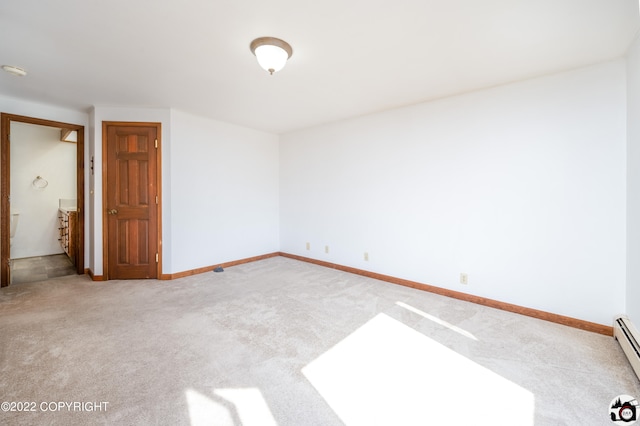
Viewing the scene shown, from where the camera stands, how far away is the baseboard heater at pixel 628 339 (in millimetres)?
1960

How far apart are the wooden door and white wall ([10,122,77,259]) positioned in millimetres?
3015

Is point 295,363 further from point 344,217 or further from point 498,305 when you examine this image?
point 344,217

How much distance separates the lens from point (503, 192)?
3.03 m

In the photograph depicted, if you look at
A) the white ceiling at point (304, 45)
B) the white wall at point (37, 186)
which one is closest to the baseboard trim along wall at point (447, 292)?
the white ceiling at point (304, 45)

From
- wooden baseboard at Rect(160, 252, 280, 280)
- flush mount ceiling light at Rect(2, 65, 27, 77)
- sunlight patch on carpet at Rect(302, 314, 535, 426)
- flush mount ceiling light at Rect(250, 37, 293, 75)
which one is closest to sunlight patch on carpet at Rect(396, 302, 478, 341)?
sunlight patch on carpet at Rect(302, 314, 535, 426)

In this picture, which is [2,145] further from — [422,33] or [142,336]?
[422,33]

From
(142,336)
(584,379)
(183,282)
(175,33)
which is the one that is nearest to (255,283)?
(183,282)

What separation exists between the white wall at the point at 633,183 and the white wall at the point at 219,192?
4.83 meters

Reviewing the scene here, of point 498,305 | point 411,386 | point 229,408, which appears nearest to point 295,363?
point 229,408

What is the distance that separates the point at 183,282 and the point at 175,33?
3.11 meters

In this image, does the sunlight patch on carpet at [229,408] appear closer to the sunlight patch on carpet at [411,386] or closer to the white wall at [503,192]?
the sunlight patch on carpet at [411,386]

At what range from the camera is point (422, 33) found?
2123mm

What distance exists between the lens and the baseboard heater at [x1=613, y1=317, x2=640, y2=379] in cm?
196

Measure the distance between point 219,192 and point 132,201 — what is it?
4.08 feet
